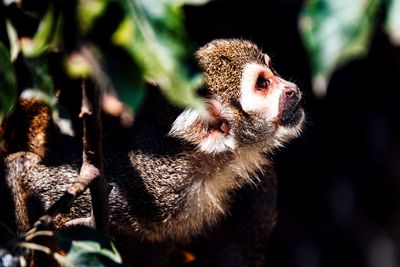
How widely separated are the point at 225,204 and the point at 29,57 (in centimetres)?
149

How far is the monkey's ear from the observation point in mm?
2295

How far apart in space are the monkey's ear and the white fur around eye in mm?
72

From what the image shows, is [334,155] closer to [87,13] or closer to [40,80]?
[40,80]

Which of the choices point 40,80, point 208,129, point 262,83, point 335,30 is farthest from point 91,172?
point 262,83

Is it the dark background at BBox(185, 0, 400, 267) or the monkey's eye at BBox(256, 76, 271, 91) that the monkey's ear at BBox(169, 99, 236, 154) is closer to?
the monkey's eye at BBox(256, 76, 271, 91)

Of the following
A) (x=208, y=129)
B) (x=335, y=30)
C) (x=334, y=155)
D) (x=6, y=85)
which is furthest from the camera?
(x=334, y=155)

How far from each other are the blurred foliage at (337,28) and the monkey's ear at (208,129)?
4.21 ft

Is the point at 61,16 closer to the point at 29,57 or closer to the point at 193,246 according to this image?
the point at 29,57

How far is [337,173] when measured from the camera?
3299 millimetres

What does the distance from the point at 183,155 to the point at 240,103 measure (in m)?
0.22

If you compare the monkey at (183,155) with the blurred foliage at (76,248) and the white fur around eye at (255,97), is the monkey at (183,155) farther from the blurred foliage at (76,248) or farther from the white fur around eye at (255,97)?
the blurred foliage at (76,248)

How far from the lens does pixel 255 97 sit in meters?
2.40

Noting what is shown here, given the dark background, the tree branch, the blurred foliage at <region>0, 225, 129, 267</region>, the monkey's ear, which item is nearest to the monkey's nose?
the monkey's ear

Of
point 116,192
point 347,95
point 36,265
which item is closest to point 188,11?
point 347,95
